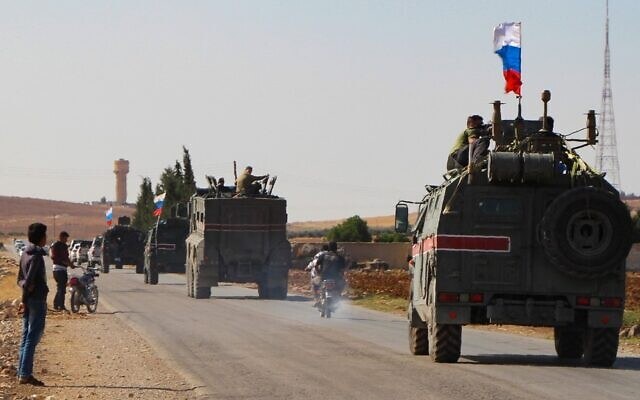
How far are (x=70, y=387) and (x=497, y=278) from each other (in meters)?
5.87

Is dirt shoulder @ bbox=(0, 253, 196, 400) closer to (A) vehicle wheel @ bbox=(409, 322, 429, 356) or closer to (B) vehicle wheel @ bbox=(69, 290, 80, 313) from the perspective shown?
(B) vehicle wheel @ bbox=(69, 290, 80, 313)

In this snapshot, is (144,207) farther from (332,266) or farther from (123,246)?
(332,266)

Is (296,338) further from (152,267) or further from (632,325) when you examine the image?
(152,267)

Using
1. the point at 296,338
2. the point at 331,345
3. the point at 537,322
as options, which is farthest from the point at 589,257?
the point at 296,338

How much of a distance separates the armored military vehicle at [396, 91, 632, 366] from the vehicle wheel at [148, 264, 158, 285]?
34.2m

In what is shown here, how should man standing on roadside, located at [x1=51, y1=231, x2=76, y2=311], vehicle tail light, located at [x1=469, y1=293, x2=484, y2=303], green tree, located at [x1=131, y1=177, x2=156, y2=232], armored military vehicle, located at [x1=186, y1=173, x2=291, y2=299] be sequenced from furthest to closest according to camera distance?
1. green tree, located at [x1=131, y1=177, x2=156, y2=232]
2. armored military vehicle, located at [x1=186, y1=173, x2=291, y2=299]
3. man standing on roadside, located at [x1=51, y1=231, x2=76, y2=311]
4. vehicle tail light, located at [x1=469, y1=293, x2=484, y2=303]

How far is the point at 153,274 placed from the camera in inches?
2106

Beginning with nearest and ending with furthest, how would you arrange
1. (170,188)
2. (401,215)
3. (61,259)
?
(401,215)
(61,259)
(170,188)

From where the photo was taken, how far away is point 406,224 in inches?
874

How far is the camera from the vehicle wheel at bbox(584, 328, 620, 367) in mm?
19328

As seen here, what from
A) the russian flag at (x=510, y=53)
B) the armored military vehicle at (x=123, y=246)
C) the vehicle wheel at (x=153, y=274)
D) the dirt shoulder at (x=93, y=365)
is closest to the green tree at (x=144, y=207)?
the armored military vehicle at (x=123, y=246)

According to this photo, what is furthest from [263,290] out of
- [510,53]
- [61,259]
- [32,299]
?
[32,299]

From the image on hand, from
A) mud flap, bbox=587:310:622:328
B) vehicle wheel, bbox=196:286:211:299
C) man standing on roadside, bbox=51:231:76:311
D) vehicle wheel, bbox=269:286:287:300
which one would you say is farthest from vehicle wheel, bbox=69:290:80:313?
mud flap, bbox=587:310:622:328

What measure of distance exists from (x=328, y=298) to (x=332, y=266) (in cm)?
80
